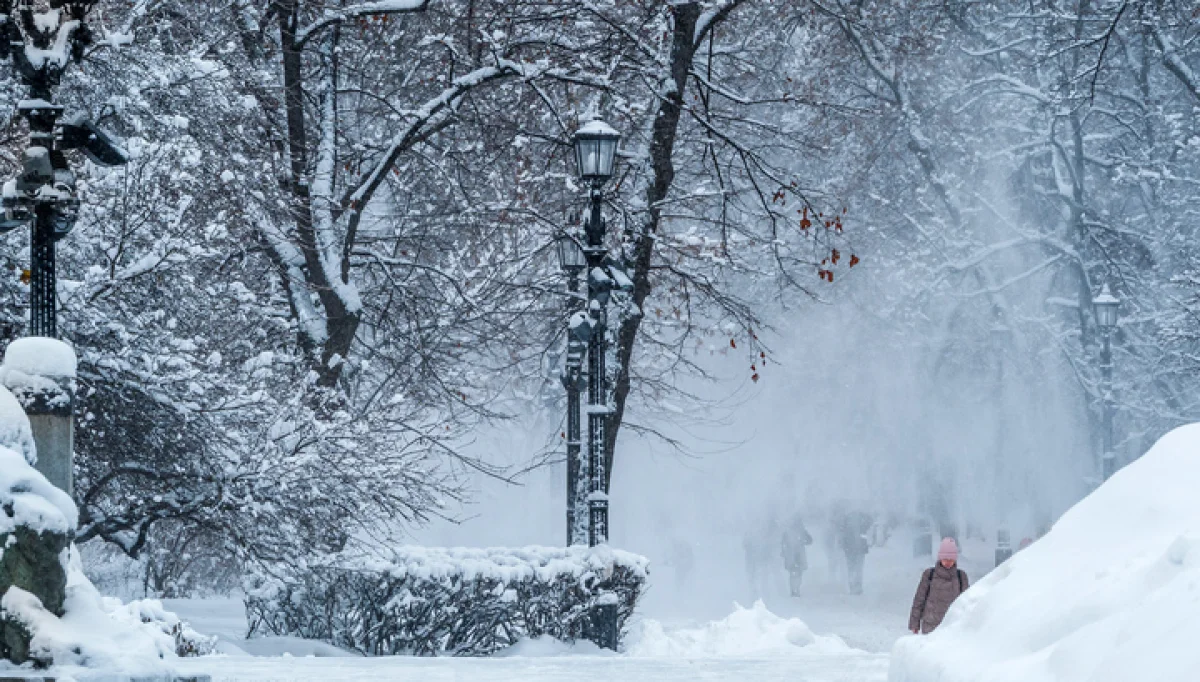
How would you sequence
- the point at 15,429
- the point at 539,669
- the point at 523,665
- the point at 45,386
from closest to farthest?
1. the point at 15,429
2. the point at 45,386
3. the point at 539,669
4. the point at 523,665

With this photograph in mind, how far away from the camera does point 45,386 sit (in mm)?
8875

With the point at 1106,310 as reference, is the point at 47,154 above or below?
below

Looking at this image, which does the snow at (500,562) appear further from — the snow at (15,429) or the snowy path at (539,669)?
the snow at (15,429)

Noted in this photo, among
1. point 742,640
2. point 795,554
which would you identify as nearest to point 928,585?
point 742,640

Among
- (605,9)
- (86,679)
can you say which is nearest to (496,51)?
(605,9)

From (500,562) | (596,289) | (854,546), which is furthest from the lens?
(854,546)

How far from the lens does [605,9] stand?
1836 cm

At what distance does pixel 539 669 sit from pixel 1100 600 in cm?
561

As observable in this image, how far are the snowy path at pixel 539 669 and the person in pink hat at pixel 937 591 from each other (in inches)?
50.9

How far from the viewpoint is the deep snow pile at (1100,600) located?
18.7 feet

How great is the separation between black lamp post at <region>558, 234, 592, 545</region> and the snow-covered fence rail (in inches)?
99.5

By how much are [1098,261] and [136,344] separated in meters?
27.3

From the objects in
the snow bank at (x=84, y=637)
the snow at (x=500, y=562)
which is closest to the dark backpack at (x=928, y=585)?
the snow at (x=500, y=562)

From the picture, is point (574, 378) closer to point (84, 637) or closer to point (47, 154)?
point (47, 154)
